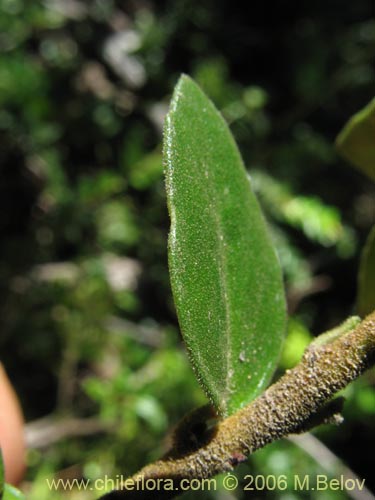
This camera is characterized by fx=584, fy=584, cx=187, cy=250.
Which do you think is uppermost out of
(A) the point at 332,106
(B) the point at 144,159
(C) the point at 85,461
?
(A) the point at 332,106

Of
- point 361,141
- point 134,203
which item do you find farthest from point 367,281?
point 134,203

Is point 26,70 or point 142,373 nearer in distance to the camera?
point 142,373

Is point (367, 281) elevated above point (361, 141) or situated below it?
below

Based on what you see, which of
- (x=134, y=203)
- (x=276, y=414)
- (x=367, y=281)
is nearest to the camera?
(x=276, y=414)

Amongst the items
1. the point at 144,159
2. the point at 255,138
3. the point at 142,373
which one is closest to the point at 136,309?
the point at 142,373

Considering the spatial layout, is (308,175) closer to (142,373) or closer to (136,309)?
(136,309)

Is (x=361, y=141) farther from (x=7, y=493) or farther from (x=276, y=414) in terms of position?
(x=7, y=493)

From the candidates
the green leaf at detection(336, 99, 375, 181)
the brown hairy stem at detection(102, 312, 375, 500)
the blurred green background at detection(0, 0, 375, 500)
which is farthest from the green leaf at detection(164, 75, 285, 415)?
the blurred green background at detection(0, 0, 375, 500)
